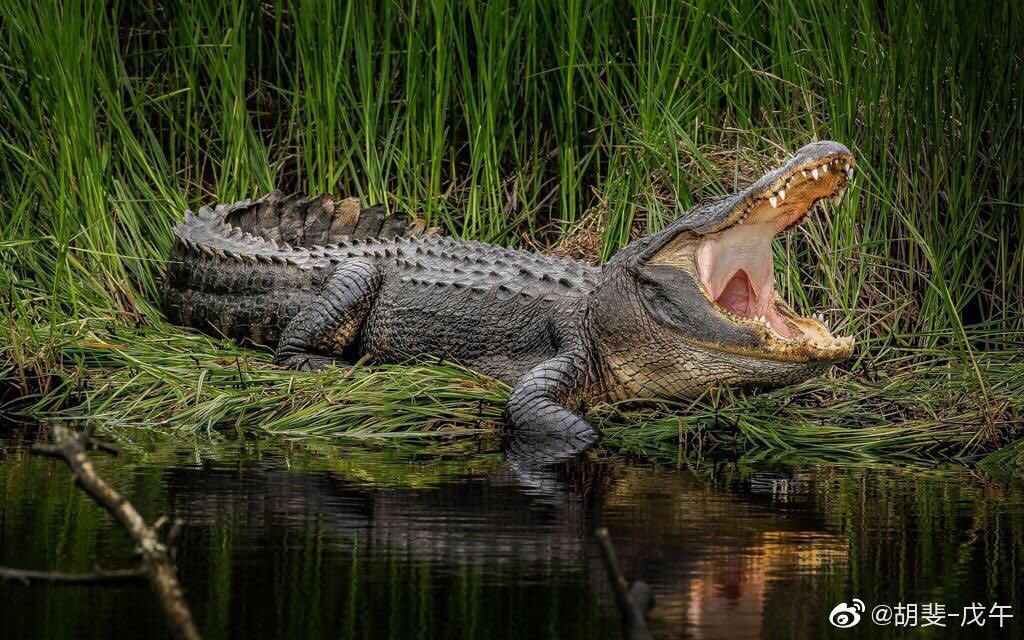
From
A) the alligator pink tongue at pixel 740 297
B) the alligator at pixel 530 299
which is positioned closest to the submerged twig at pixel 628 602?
the alligator at pixel 530 299

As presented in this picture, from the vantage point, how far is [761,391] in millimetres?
6027

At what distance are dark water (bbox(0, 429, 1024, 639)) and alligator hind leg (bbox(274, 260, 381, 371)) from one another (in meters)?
2.03

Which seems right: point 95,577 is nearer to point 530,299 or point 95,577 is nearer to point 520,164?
point 530,299

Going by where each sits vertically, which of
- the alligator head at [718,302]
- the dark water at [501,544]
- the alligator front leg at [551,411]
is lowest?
the dark water at [501,544]

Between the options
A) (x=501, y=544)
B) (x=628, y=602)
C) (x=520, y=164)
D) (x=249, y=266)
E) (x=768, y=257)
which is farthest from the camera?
(x=520, y=164)

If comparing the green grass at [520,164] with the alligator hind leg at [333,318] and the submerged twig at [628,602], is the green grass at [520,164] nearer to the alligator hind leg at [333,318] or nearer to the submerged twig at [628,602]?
the alligator hind leg at [333,318]

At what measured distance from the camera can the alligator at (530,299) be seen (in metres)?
5.70

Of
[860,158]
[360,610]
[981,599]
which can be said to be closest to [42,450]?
[360,610]

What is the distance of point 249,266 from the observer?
7.33m

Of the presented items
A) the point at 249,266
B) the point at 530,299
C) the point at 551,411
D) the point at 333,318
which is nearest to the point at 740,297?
the point at 530,299

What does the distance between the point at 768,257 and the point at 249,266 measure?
9.13ft

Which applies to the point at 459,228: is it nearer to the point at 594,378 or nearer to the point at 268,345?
the point at 268,345

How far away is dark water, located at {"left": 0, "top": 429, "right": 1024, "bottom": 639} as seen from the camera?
2.74 m

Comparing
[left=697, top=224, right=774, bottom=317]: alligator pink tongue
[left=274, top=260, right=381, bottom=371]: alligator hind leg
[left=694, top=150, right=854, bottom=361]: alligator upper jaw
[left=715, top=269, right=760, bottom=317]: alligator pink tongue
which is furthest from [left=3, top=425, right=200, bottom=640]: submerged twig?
[left=274, top=260, right=381, bottom=371]: alligator hind leg
